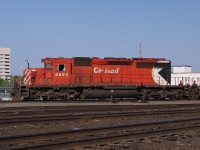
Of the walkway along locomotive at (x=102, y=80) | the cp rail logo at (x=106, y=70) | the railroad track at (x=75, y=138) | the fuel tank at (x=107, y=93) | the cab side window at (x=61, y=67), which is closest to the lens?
the railroad track at (x=75, y=138)

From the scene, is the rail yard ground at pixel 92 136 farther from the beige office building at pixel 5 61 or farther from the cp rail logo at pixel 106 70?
the beige office building at pixel 5 61

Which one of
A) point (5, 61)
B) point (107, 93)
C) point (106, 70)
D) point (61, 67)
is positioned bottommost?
point (107, 93)

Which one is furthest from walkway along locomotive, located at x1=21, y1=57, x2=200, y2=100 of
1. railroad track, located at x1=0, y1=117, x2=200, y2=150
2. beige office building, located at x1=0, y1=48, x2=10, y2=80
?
beige office building, located at x1=0, y1=48, x2=10, y2=80

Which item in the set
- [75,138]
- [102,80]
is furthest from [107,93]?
[75,138]

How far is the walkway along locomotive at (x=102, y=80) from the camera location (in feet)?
94.6

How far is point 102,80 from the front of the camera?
30.3 meters

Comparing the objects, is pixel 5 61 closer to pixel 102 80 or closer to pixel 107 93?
pixel 102 80

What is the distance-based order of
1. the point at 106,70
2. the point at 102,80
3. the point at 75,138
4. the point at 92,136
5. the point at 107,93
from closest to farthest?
the point at 75,138 → the point at 92,136 → the point at 107,93 → the point at 102,80 → the point at 106,70

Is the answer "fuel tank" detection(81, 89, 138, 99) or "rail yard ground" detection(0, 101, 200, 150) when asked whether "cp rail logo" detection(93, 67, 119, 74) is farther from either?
"rail yard ground" detection(0, 101, 200, 150)

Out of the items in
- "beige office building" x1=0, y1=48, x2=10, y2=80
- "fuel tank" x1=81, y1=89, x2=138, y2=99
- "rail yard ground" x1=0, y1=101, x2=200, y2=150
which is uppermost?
"beige office building" x1=0, y1=48, x2=10, y2=80

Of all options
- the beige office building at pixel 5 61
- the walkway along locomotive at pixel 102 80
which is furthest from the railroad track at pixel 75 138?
the beige office building at pixel 5 61

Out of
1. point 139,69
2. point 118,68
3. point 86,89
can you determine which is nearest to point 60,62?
point 86,89

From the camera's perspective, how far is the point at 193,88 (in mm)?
32438

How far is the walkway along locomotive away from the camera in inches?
1136
